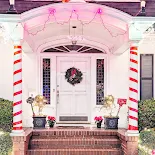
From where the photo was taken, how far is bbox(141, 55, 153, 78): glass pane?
531 inches

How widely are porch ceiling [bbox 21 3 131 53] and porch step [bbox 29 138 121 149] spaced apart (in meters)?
2.79

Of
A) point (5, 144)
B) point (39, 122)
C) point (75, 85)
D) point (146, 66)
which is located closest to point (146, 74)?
point (146, 66)

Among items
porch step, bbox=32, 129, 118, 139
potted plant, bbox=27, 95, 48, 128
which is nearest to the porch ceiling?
potted plant, bbox=27, 95, 48, 128

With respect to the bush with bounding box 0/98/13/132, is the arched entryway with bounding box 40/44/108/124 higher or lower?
higher

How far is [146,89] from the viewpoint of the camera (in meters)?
13.5

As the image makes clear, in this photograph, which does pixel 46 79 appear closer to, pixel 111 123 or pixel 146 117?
pixel 111 123

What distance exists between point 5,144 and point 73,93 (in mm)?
4750

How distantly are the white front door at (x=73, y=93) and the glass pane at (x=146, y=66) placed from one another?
187 cm

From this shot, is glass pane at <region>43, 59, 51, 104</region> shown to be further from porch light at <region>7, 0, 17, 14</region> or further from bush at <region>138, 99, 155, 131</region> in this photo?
porch light at <region>7, 0, 17, 14</region>

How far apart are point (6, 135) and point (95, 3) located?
411 cm

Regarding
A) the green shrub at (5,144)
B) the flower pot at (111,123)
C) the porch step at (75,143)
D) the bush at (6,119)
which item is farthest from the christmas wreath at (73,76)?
the green shrub at (5,144)

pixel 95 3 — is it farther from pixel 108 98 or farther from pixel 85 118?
pixel 85 118

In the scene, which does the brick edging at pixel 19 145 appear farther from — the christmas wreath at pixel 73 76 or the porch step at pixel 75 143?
the christmas wreath at pixel 73 76

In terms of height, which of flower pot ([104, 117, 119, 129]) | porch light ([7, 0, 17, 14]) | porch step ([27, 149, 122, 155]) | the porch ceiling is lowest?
porch step ([27, 149, 122, 155])
